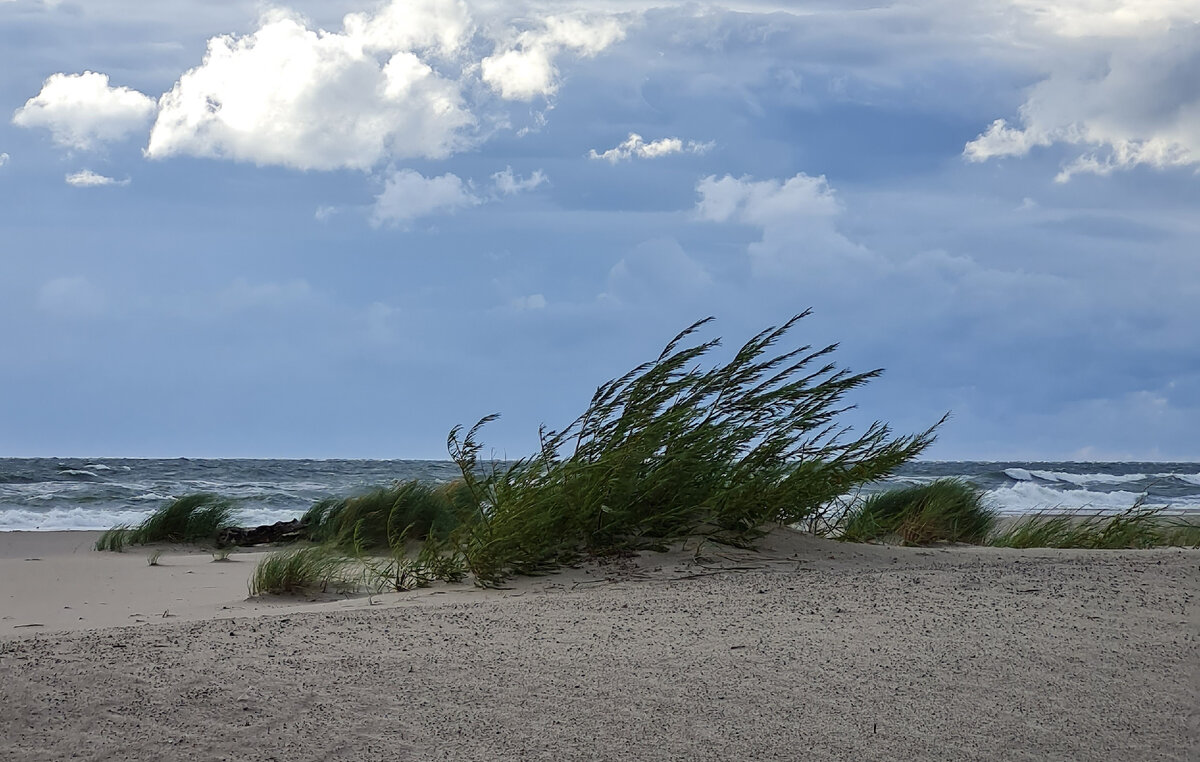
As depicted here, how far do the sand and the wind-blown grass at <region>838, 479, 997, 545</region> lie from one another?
3564 mm

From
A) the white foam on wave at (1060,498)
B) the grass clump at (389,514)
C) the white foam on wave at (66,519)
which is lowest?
the white foam on wave at (66,519)

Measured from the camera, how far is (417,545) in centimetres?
908

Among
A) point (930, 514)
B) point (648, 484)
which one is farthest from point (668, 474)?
point (930, 514)

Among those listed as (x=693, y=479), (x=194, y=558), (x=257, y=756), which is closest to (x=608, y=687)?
(x=257, y=756)

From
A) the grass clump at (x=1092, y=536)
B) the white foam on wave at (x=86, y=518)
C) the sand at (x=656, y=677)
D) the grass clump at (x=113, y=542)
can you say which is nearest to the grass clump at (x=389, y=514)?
the grass clump at (x=113, y=542)

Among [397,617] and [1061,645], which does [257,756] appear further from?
[1061,645]

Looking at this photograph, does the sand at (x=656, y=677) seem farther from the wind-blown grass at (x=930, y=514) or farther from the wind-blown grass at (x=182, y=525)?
the wind-blown grass at (x=182, y=525)

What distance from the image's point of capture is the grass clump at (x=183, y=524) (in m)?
9.89

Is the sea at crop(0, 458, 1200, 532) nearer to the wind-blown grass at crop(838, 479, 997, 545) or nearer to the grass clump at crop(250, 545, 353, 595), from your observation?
the wind-blown grass at crop(838, 479, 997, 545)

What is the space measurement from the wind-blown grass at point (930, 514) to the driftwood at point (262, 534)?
549cm

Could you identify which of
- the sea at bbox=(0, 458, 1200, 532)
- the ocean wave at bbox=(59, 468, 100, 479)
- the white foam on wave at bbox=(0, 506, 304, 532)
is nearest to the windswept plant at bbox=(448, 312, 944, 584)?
the sea at bbox=(0, 458, 1200, 532)

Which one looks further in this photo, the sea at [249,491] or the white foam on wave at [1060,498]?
the white foam on wave at [1060,498]

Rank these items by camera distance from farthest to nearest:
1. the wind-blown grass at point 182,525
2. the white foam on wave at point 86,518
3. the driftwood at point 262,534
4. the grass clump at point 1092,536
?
1. the white foam on wave at point 86,518
2. the driftwood at point 262,534
3. the wind-blown grass at point 182,525
4. the grass clump at point 1092,536

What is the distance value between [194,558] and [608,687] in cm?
654
